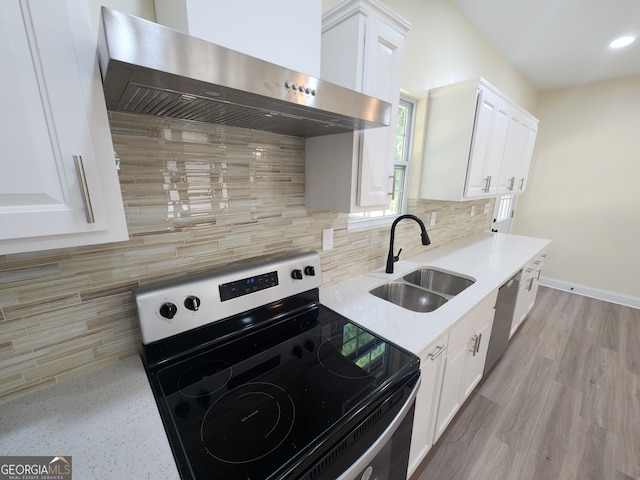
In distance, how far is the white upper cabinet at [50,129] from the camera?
415mm

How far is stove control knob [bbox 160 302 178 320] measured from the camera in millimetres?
802

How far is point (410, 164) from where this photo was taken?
1988 millimetres

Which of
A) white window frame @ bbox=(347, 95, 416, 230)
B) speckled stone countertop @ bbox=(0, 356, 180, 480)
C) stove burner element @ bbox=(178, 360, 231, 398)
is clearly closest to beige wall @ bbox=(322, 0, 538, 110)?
white window frame @ bbox=(347, 95, 416, 230)

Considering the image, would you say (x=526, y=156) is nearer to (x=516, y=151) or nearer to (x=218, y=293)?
(x=516, y=151)

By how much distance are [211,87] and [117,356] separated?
89cm

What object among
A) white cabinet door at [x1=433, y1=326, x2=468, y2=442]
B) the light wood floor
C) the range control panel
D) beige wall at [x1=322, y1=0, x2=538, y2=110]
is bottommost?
the light wood floor

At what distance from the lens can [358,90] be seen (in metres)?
1.00

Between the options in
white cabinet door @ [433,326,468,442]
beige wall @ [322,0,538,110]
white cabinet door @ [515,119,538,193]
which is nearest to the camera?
white cabinet door @ [433,326,468,442]

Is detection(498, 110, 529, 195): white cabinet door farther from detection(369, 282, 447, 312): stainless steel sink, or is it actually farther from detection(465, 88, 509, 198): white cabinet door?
detection(369, 282, 447, 312): stainless steel sink

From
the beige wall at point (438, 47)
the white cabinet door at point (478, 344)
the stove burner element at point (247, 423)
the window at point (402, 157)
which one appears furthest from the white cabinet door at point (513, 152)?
the stove burner element at point (247, 423)

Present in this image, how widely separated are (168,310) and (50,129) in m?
0.55

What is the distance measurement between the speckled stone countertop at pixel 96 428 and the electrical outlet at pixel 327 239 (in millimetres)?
898

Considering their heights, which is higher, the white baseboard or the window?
the window

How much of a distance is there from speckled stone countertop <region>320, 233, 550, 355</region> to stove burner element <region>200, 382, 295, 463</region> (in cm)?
48
